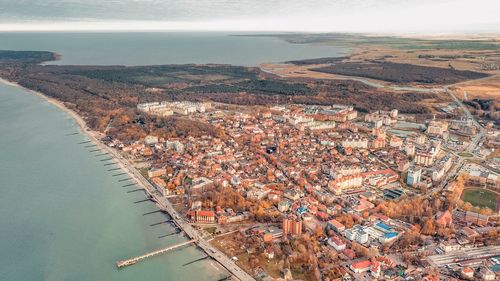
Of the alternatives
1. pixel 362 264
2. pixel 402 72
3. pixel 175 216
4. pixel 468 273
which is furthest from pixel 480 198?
pixel 402 72

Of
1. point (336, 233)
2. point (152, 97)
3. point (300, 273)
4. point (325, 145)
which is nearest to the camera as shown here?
point (300, 273)

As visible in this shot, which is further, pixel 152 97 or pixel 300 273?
pixel 152 97

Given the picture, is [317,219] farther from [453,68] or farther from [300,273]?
[453,68]

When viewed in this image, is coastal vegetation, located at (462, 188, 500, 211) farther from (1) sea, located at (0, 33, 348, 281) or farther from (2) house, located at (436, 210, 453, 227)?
(1) sea, located at (0, 33, 348, 281)

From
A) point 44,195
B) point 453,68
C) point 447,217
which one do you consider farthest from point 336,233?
point 453,68

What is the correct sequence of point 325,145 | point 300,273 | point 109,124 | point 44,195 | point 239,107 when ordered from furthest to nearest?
1. point 239,107
2. point 109,124
3. point 325,145
4. point 44,195
5. point 300,273

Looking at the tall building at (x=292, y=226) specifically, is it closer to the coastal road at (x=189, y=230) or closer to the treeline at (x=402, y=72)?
the coastal road at (x=189, y=230)

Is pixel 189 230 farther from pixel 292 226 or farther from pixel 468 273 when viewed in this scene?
pixel 468 273
